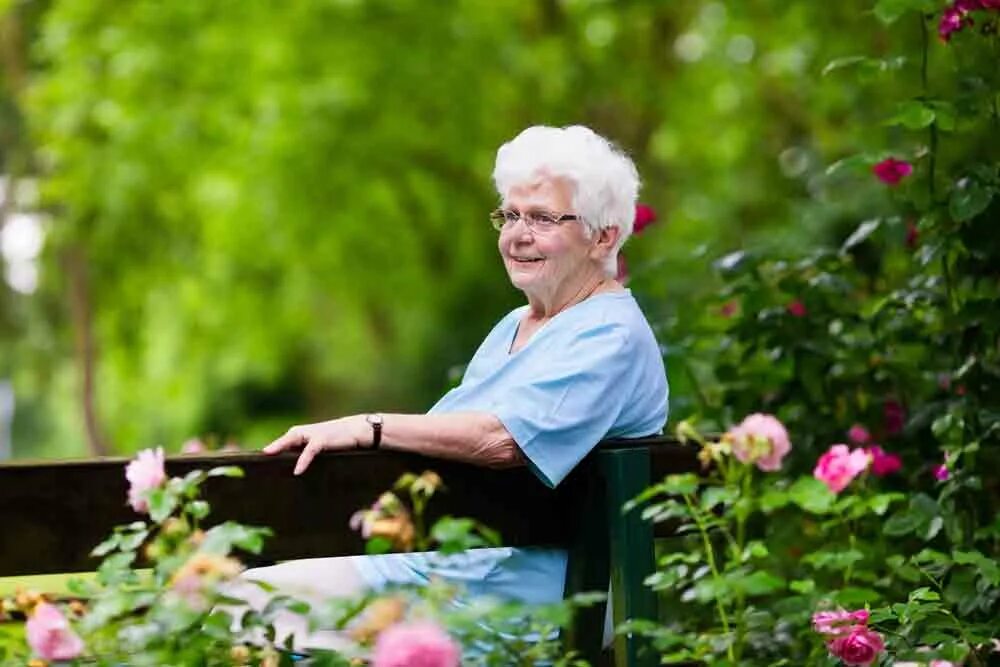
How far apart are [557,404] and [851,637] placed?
0.63 metres

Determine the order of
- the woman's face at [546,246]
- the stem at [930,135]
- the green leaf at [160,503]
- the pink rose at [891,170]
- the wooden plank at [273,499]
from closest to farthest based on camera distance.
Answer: the green leaf at [160,503]
the wooden plank at [273,499]
the woman's face at [546,246]
the stem at [930,135]
the pink rose at [891,170]

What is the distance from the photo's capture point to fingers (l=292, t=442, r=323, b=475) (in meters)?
3.04

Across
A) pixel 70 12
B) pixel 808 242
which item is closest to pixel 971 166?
pixel 808 242

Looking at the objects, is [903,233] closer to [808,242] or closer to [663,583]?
[663,583]

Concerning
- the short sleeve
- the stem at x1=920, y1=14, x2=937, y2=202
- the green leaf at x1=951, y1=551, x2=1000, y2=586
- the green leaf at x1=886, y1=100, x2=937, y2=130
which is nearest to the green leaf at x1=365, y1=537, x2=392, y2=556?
the short sleeve

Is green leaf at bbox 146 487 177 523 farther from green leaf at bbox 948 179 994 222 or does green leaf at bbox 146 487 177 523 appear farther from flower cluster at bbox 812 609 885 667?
green leaf at bbox 948 179 994 222

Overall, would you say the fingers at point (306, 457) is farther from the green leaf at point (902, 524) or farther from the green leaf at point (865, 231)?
the green leaf at point (865, 231)

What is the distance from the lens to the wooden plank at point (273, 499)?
2.94 m

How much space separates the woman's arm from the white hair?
63 cm

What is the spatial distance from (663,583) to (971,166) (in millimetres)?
1730

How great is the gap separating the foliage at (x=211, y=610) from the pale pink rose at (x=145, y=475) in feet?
0.08

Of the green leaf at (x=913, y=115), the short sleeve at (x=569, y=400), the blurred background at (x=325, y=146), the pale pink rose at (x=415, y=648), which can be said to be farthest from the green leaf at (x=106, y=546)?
the blurred background at (x=325, y=146)

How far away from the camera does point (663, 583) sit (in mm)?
3146

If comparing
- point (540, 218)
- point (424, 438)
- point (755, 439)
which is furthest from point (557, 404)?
point (540, 218)
